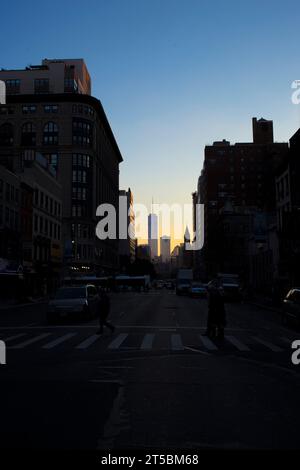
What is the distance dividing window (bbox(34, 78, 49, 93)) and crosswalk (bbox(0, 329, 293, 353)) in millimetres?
96729

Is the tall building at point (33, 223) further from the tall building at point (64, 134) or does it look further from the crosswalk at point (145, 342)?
the crosswalk at point (145, 342)

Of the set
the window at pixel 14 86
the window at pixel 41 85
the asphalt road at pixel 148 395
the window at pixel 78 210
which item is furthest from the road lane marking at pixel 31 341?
the window at pixel 14 86

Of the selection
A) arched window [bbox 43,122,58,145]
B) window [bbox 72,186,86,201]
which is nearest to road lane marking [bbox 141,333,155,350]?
window [bbox 72,186,86,201]

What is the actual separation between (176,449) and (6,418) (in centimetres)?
269

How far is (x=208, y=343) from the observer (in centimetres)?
1634

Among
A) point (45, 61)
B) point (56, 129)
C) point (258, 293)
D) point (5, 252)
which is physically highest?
point (45, 61)

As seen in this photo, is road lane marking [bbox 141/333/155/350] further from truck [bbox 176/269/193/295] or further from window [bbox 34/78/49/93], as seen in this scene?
window [bbox 34/78/49/93]

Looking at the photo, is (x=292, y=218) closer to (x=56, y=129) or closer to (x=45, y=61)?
(x=56, y=129)

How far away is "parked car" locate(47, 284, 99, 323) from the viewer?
23.8 m

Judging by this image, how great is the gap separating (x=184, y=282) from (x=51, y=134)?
49069 millimetres

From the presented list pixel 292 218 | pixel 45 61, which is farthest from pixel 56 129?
pixel 292 218

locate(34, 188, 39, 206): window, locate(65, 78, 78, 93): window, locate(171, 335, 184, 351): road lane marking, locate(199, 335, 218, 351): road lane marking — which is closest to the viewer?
locate(171, 335, 184, 351): road lane marking

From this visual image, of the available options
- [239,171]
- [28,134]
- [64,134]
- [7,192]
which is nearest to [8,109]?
[28,134]
